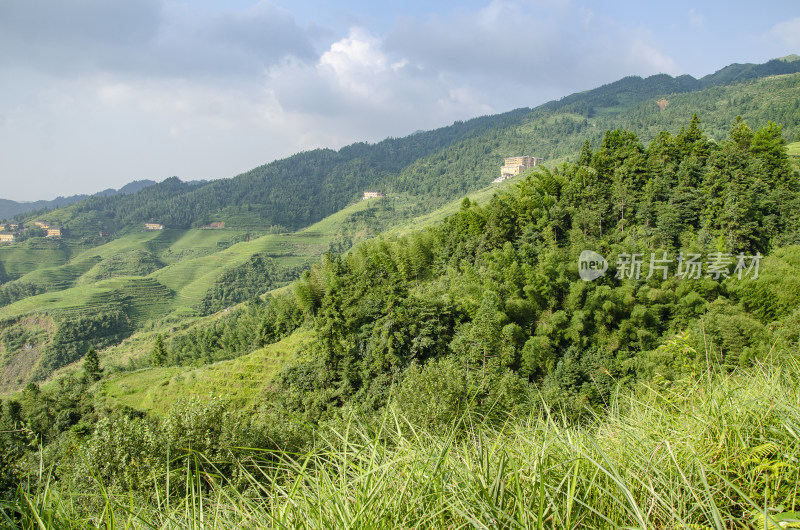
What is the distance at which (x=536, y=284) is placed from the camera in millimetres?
25938

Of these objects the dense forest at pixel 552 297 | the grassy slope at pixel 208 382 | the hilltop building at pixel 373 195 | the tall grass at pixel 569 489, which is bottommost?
the grassy slope at pixel 208 382

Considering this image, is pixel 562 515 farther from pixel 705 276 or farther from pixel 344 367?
pixel 705 276

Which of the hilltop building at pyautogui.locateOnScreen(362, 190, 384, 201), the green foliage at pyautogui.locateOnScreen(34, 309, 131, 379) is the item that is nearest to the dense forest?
the green foliage at pyautogui.locateOnScreen(34, 309, 131, 379)

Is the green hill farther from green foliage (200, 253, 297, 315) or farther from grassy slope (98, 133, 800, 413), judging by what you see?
grassy slope (98, 133, 800, 413)

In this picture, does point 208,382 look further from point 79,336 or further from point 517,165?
point 517,165

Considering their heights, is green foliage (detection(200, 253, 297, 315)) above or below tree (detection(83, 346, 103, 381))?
below

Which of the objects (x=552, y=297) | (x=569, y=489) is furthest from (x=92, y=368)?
(x=569, y=489)

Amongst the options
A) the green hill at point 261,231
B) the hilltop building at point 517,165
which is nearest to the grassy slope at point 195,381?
the green hill at point 261,231

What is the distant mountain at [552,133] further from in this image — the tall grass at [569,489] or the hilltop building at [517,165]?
the tall grass at [569,489]

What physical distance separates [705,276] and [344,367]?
23139mm

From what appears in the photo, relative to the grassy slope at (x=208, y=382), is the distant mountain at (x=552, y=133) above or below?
above

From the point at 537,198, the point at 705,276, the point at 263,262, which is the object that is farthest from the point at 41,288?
the point at 705,276

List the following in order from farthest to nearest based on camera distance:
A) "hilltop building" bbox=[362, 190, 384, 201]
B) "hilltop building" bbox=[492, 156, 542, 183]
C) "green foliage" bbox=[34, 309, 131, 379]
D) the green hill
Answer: "hilltop building" bbox=[362, 190, 384, 201] < "hilltop building" bbox=[492, 156, 542, 183] < the green hill < "green foliage" bbox=[34, 309, 131, 379]

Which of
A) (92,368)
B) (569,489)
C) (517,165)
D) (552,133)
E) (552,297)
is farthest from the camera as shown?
(552,133)
